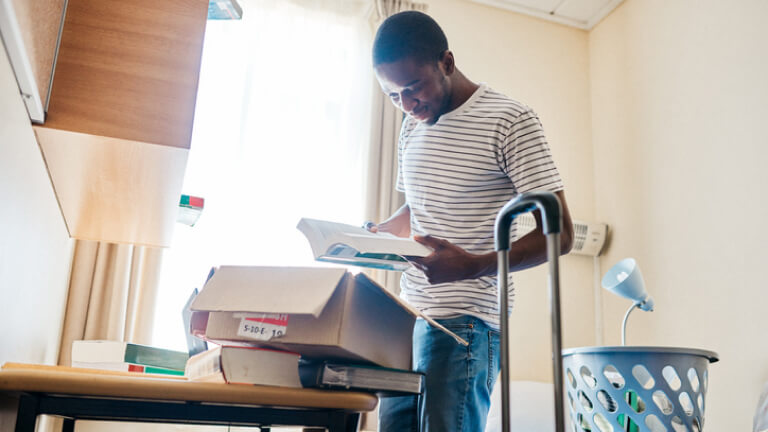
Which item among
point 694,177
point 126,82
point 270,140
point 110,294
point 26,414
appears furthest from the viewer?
point 270,140

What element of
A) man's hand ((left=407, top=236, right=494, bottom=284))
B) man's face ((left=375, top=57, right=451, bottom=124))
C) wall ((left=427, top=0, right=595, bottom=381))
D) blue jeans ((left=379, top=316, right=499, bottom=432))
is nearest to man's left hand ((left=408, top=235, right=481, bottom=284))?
man's hand ((left=407, top=236, right=494, bottom=284))

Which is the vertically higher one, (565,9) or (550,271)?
(565,9)

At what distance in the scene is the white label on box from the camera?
0.79m

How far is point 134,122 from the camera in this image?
2.98 feet

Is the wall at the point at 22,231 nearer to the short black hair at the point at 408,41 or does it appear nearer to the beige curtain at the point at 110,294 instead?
the short black hair at the point at 408,41

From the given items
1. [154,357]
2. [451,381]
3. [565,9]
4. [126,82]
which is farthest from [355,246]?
[565,9]

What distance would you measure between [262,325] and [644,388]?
2.83 feet

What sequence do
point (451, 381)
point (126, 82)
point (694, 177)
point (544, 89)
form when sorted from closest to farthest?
point (126, 82) < point (451, 381) < point (694, 177) < point (544, 89)

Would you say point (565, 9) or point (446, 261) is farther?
point (565, 9)

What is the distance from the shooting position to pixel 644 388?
1.28m

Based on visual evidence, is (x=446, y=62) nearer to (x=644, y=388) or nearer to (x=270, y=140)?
(x=644, y=388)

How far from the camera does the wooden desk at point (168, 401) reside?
0.69 metres

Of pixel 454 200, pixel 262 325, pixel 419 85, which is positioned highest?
pixel 419 85

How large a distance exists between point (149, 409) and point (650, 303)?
4.85 feet
